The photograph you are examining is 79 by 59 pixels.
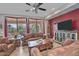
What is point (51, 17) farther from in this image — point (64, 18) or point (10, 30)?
→ point (10, 30)

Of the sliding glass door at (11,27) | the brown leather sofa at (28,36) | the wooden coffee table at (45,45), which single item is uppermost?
the sliding glass door at (11,27)

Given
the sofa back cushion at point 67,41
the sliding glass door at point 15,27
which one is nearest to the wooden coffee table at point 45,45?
the sofa back cushion at point 67,41

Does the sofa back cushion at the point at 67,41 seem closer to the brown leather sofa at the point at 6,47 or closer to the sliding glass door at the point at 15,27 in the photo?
the sliding glass door at the point at 15,27

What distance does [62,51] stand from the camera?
3109mm

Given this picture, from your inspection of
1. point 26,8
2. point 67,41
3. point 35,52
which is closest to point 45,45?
point 35,52

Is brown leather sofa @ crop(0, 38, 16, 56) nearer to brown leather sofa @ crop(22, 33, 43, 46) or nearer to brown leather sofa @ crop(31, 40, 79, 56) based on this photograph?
brown leather sofa @ crop(22, 33, 43, 46)

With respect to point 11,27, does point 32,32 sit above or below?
below

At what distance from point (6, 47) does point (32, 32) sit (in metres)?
0.70

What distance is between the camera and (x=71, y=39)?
329cm

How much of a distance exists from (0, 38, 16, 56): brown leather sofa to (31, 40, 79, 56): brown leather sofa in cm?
49

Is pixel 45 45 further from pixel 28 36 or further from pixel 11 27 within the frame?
pixel 11 27

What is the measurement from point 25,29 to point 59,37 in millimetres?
854

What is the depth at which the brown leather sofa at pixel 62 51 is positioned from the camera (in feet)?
10.1

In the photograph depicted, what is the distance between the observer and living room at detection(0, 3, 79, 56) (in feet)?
10.3
